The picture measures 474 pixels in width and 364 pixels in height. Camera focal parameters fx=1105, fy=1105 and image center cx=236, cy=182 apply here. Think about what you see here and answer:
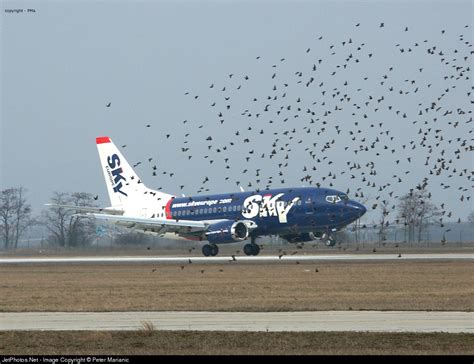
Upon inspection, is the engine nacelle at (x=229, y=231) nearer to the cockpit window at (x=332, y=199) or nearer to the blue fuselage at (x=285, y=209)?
the blue fuselage at (x=285, y=209)

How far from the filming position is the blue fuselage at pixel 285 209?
259ft

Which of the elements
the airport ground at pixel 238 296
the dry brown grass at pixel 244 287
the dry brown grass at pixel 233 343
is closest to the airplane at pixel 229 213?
the airport ground at pixel 238 296

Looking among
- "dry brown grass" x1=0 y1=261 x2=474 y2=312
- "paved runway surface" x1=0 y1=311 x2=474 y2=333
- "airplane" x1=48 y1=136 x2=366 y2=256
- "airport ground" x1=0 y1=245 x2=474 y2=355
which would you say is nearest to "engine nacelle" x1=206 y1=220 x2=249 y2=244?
"airplane" x1=48 y1=136 x2=366 y2=256

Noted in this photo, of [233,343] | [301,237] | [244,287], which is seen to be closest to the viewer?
[233,343]

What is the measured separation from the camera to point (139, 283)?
5053cm

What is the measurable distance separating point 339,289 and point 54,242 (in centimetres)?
7636

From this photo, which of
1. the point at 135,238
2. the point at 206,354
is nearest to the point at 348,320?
the point at 206,354

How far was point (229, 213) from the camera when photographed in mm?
84125

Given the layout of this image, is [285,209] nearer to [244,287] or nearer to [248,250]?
[248,250]

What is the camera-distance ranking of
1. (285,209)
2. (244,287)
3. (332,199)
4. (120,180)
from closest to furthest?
(244,287)
(332,199)
(285,209)
(120,180)

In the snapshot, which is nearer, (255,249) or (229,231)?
(229,231)

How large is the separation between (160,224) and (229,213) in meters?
5.82

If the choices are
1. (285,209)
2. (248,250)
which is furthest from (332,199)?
(248,250)

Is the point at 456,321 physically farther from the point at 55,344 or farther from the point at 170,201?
the point at 170,201
